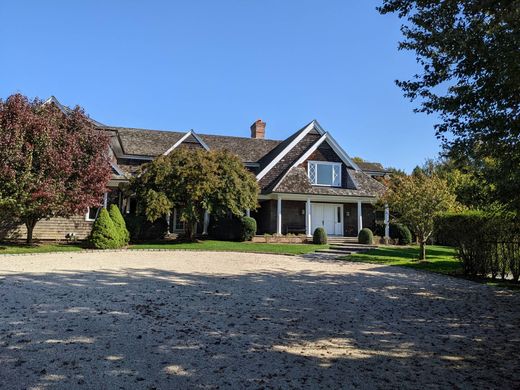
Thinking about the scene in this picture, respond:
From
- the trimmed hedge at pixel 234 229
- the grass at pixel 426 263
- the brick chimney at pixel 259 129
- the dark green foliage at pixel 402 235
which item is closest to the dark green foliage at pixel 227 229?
the trimmed hedge at pixel 234 229

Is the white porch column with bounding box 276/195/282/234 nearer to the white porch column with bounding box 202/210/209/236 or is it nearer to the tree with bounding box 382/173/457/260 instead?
the white porch column with bounding box 202/210/209/236

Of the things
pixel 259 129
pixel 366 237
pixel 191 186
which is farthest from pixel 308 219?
pixel 259 129

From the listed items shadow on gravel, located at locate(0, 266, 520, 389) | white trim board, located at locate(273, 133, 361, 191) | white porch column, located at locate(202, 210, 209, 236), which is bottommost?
shadow on gravel, located at locate(0, 266, 520, 389)

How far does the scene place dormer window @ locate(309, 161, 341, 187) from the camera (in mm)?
29281

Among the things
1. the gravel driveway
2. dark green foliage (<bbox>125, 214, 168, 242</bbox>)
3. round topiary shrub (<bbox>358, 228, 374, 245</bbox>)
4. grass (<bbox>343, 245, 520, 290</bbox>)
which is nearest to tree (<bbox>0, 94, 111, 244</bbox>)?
dark green foliage (<bbox>125, 214, 168, 242</bbox>)

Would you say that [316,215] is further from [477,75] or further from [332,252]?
[477,75]

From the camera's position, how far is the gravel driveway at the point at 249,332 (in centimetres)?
434

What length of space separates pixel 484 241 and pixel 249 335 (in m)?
9.46

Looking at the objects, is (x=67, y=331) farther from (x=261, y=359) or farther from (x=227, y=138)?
(x=227, y=138)

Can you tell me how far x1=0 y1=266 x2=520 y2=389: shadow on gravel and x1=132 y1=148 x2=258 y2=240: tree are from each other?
436 inches

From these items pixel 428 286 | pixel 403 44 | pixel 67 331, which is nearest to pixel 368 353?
pixel 67 331

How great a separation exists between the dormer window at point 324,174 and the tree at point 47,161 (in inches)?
575

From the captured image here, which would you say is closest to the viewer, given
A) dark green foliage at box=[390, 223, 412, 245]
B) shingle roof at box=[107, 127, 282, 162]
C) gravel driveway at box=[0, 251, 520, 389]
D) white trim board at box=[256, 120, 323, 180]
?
gravel driveway at box=[0, 251, 520, 389]

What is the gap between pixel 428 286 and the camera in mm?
10695
